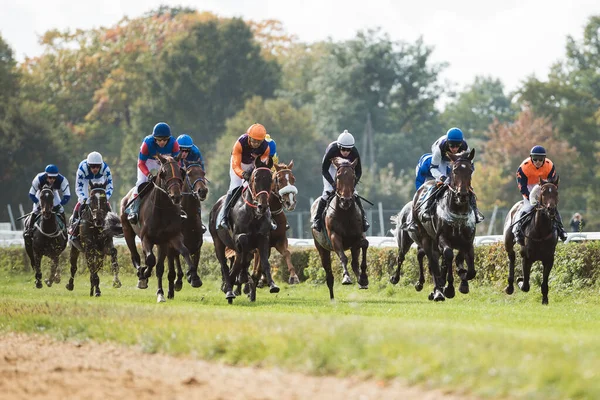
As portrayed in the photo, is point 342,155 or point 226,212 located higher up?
point 342,155

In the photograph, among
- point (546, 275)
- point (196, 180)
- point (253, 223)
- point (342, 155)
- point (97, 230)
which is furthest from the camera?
point (97, 230)

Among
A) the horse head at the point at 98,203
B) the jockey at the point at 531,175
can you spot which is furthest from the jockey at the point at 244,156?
the horse head at the point at 98,203

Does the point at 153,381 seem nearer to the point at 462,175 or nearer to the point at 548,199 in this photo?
the point at 462,175

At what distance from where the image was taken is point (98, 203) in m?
22.1

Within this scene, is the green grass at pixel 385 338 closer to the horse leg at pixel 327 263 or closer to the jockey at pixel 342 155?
the horse leg at pixel 327 263

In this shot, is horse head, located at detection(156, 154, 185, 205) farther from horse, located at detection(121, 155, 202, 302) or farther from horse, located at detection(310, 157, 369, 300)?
horse, located at detection(310, 157, 369, 300)

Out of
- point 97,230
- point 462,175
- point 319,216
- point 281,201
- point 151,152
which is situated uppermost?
point 151,152

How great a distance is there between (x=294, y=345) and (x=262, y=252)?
301 inches

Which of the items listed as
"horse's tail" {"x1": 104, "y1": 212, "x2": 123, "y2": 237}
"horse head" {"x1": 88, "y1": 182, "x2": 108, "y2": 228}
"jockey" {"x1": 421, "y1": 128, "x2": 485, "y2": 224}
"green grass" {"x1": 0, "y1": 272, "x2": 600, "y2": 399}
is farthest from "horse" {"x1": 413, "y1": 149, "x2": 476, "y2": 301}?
"horse head" {"x1": 88, "y1": 182, "x2": 108, "y2": 228}

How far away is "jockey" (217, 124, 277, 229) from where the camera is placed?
1831 cm

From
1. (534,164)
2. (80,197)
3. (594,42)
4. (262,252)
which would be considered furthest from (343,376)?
(594,42)

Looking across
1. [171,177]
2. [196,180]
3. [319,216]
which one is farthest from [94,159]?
[319,216]

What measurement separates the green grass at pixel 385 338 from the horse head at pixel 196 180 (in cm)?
228

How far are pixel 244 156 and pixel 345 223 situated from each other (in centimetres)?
197
